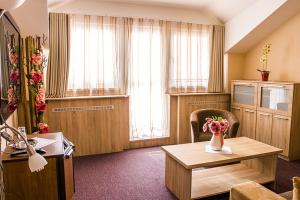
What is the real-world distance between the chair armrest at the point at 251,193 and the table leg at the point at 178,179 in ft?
2.44

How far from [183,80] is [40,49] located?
8.58 feet

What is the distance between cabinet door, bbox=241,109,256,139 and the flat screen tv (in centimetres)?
364

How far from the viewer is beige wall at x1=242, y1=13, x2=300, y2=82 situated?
3.85 m

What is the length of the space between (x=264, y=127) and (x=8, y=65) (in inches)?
147

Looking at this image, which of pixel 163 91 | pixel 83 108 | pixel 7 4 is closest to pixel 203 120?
pixel 163 91

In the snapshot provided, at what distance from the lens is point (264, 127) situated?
4.02m

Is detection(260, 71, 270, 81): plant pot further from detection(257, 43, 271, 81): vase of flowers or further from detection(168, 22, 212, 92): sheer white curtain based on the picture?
detection(168, 22, 212, 92): sheer white curtain

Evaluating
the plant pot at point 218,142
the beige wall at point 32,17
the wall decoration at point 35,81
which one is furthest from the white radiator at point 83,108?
the plant pot at point 218,142

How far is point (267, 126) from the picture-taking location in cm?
396

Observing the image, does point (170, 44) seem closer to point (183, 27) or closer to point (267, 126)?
point (183, 27)

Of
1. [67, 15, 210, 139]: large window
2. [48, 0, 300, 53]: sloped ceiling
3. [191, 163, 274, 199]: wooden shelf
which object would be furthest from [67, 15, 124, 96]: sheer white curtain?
[191, 163, 274, 199]: wooden shelf

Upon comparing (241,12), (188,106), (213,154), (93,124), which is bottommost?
(213,154)

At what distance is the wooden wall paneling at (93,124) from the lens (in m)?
3.75

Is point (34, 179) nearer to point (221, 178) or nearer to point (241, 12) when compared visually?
point (221, 178)
